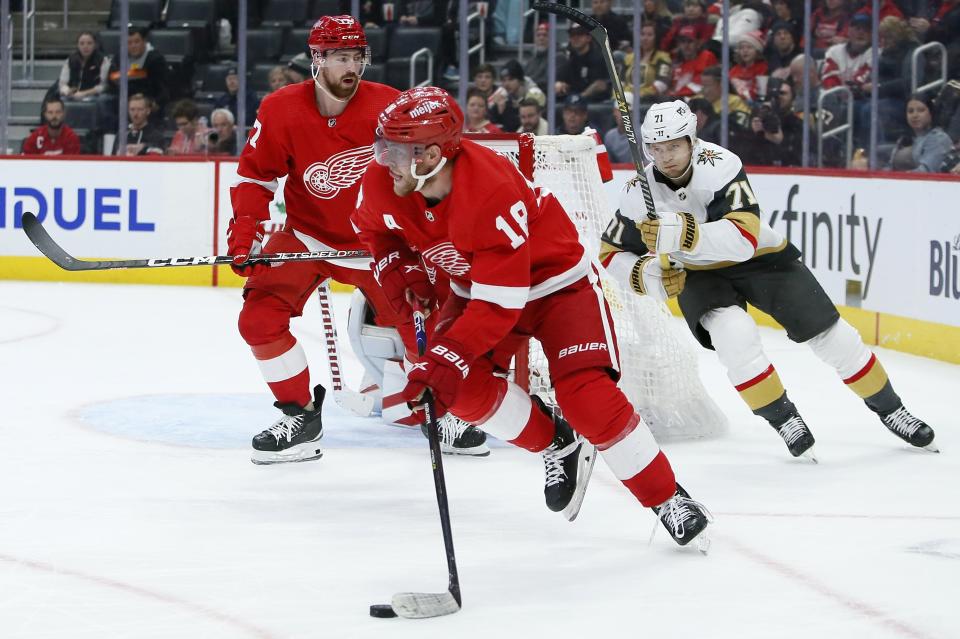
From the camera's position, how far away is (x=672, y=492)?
2.75m

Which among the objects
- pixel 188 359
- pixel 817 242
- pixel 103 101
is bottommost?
pixel 188 359

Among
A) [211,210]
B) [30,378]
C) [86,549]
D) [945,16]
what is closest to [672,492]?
[86,549]

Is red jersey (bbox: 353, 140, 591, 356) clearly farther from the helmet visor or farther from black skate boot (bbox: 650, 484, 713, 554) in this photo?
black skate boot (bbox: 650, 484, 713, 554)

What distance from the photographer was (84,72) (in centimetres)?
799

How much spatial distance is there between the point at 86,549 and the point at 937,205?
377 cm

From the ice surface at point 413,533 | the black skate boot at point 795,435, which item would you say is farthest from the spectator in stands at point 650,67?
the black skate boot at point 795,435

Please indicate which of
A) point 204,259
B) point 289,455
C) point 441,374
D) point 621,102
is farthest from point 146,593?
point 621,102

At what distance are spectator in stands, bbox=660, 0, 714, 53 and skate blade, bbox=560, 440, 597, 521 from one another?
4564 millimetres

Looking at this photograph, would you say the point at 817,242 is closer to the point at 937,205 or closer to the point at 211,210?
the point at 937,205

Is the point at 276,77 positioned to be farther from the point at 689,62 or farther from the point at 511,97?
the point at 689,62

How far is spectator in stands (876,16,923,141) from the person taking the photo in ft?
21.8

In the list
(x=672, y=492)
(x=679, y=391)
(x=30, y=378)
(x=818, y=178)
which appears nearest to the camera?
(x=672, y=492)

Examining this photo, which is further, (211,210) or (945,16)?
(211,210)

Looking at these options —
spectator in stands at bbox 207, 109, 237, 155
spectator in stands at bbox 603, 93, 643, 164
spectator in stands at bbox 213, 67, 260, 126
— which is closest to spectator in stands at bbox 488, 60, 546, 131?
spectator in stands at bbox 603, 93, 643, 164
